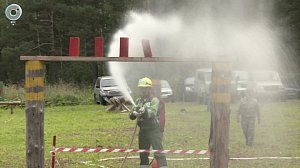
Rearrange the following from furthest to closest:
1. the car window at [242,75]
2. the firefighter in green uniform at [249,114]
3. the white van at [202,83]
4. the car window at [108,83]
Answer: the car window at [108,83]
the car window at [242,75]
the white van at [202,83]
the firefighter in green uniform at [249,114]

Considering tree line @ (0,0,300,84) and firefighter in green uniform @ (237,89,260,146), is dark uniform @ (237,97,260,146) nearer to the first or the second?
firefighter in green uniform @ (237,89,260,146)

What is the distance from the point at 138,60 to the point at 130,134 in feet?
30.7

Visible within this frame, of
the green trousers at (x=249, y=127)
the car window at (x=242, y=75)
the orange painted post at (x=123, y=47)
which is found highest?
the orange painted post at (x=123, y=47)

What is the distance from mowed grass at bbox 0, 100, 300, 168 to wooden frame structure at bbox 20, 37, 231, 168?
337 cm

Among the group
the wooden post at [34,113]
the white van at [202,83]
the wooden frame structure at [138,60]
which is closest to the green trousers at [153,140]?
the wooden frame structure at [138,60]

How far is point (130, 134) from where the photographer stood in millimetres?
17516

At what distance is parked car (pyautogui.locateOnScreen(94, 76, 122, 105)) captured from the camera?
31664 millimetres

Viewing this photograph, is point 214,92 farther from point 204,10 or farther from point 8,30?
point 8,30

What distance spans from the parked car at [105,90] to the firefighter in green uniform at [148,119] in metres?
20.4

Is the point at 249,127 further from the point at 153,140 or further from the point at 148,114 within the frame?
the point at 148,114

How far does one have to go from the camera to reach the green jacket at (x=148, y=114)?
1027 cm

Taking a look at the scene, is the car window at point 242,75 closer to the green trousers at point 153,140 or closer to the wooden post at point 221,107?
the green trousers at point 153,140

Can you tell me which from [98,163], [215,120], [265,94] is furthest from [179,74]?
[215,120]

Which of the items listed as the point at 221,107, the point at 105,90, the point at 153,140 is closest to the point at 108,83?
the point at 105,90
